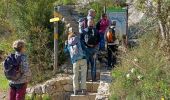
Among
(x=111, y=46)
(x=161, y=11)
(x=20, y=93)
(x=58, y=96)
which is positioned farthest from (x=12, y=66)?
(x=111, y=46)

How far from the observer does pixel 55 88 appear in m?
12.7

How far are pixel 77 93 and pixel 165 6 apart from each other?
2808 mm

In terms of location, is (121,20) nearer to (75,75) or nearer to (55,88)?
(55,88)

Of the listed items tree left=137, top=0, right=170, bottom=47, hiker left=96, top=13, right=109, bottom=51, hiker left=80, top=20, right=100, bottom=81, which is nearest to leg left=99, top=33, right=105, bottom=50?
hiker left=96, top=13, right=109, bottom=51

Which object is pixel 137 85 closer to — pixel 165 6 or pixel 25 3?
pixel 165 6

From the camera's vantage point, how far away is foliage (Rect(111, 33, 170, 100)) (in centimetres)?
958

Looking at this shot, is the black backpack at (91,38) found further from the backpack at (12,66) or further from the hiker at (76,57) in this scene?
the backpack at (12,66)

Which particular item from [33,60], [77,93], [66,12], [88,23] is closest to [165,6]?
[88,23]

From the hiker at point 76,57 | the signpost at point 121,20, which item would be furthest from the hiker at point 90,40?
the signpost at point 121,20

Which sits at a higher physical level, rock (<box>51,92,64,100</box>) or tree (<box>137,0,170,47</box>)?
tree (<box>137,0,170,47</box>)

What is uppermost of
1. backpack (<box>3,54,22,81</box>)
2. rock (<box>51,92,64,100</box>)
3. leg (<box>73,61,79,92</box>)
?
backpack (<box>3,54,22,81</box>)

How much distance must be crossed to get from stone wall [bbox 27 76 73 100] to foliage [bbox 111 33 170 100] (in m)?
1.63

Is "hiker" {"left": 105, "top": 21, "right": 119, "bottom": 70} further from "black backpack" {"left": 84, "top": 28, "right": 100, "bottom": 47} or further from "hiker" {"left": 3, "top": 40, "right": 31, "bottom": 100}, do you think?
"hiker" {"left": 3, "top": 40, "right": 31, "bottom": 100}

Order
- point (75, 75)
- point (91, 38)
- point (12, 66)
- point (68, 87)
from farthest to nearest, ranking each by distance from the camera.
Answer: point (68, 87), point (91, 38), point (75, 75), point (12, 66)
